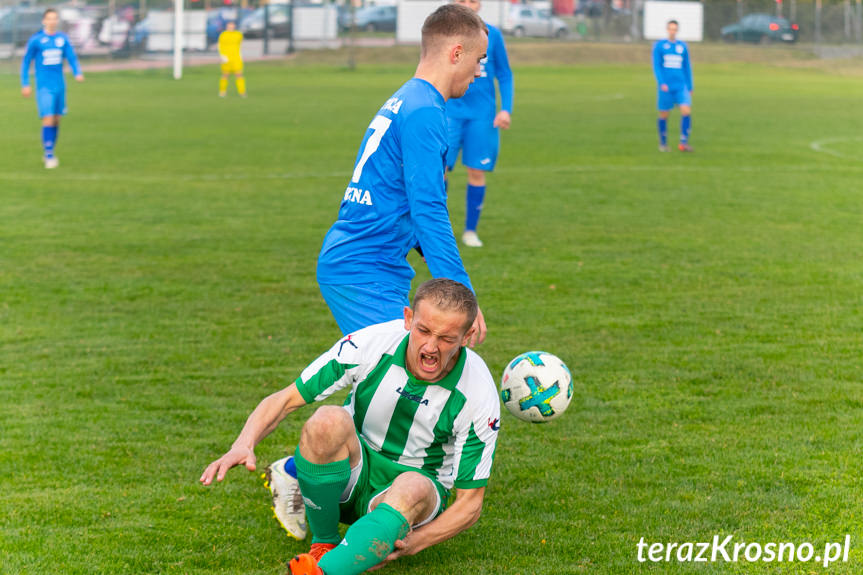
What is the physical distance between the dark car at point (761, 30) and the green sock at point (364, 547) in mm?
52395

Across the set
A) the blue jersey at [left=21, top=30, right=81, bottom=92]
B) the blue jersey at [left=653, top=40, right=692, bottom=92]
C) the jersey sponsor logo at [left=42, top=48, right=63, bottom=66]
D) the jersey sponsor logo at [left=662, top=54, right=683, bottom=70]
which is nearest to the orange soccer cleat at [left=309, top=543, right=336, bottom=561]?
the blue jersey at [left=21, top=30, right=81, bottom=92]

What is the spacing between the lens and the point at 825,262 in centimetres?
977

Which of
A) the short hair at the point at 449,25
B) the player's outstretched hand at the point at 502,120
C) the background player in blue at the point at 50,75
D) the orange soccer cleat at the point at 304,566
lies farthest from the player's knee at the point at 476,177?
the background player in blue at the point at 50,75

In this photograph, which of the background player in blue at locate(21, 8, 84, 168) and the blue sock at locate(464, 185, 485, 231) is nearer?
the blue sock at locate(464, 185, 485, 231)

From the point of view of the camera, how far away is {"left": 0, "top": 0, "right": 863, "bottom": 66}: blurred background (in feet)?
156

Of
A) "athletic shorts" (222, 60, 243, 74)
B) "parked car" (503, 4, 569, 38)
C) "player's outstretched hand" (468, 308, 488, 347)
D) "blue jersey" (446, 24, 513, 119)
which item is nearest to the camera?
"player's outstretched hand" (468, 308, 488, 347)

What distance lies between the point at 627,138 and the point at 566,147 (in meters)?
2.07

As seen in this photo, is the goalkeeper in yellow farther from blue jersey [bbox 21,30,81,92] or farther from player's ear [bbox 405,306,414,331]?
player's ear [bbox 405,306,414,331]

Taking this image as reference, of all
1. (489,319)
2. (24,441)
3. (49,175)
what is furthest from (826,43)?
(24,441)

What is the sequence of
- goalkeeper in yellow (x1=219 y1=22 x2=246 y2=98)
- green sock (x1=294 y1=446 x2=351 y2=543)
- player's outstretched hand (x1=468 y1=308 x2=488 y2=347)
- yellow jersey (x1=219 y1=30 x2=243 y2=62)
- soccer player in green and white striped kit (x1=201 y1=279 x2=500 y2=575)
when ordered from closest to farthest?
soccer player in green and white striped kit (x1=201 y1=279 x2=500 y2=575) < green sock (x1=294 y1=446 x2=351 y2=543) < player's outstretched hand (x1=468 y1=308 x2=488 y2=347) < yellow jersey (x1=219 y1=30 x2=243 y2=62) < goalkeeper in yellow (x1=219 y1=22 x2=246 y2=98)

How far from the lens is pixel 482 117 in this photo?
9945 mm

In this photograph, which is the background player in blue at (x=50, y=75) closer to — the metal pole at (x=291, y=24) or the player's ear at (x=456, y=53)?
the player's ear at (x=456, y=53)

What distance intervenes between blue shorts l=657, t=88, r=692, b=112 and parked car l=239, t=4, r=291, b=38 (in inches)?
1332

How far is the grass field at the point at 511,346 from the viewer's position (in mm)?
4383
